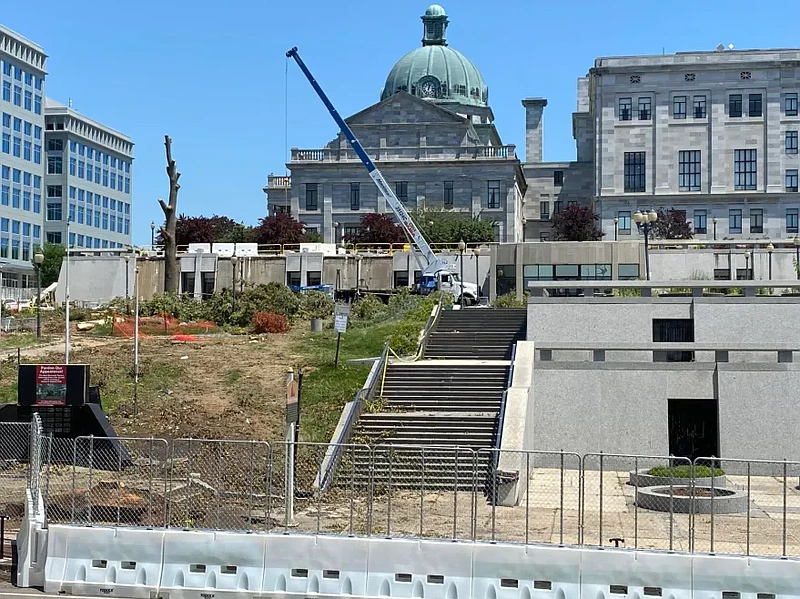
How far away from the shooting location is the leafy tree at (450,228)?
9256 cm

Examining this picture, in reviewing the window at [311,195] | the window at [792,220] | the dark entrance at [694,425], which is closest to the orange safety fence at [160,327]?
the dark entrance at [694,425]

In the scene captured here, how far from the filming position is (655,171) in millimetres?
96750

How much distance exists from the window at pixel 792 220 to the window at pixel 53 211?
69.7 m

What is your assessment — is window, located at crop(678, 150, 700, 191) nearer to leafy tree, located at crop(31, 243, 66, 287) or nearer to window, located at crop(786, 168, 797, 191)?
window, located at crop(786, 168, 797, 191)

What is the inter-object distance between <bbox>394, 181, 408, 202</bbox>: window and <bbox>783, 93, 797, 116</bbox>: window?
33.2 m

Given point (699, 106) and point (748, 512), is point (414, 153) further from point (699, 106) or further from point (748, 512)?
point (748, 512)

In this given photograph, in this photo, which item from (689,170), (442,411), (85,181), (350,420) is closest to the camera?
(350,420)

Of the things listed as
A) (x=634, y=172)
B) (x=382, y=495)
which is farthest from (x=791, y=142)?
(x=382, y=495)

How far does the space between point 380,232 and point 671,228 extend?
72.3ft

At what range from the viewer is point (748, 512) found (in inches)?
683

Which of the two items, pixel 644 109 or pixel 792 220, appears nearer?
pixel 792 220

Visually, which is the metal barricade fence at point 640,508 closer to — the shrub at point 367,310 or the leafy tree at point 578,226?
the shrub at point 367,310

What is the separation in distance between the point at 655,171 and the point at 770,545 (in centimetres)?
7937

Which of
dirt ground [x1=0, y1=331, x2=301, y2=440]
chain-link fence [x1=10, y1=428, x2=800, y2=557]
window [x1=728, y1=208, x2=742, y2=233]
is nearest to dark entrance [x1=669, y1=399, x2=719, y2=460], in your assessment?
chain-link fence [x1=10, y1=428, x2=800, y2=557]
